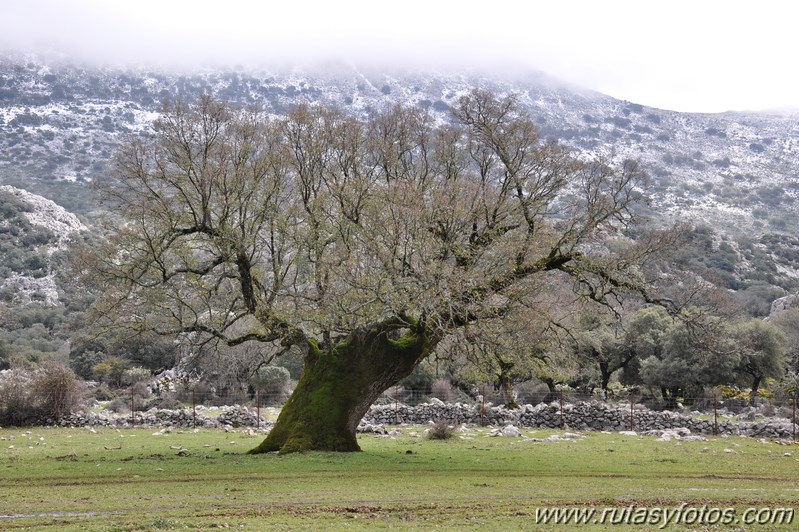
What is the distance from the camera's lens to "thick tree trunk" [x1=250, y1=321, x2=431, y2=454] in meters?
20.0

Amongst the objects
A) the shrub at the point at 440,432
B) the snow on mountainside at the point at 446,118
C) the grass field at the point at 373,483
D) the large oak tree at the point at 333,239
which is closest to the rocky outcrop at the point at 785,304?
the snow on mountainside at the point at 446,118

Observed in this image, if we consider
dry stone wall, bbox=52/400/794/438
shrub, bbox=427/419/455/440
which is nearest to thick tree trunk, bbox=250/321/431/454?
shrub, bbox=427/419/455/440

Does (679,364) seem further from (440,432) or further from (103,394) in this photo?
(103,394)

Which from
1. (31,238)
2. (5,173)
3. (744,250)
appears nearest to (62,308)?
(31,238)

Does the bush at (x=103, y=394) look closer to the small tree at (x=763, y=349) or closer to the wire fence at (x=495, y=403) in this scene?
the wire fence at (x=495, y=403)

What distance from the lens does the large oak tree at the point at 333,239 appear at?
61.4 feet

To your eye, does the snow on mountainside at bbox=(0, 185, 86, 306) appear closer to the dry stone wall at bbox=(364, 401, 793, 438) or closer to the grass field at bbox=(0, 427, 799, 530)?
the dry stone wall at bbox=(364, 401, 793, 438)

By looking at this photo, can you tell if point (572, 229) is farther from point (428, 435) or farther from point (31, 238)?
point (31, 238)

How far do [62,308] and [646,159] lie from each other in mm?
119658

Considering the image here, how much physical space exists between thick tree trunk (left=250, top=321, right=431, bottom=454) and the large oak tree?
0.04 m

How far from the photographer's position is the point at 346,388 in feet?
66.2

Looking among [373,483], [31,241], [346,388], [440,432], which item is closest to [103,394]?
[440,432]

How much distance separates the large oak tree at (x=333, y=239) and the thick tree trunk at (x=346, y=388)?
0.13 ft

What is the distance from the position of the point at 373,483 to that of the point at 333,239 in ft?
25.0
